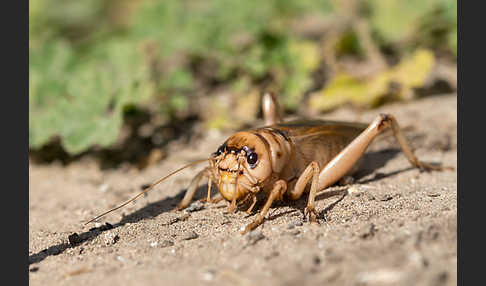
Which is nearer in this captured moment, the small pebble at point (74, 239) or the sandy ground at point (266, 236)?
the sandy ground at point (266, 236)

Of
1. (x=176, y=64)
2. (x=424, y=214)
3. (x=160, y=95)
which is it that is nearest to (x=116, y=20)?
(x=176, y=64)

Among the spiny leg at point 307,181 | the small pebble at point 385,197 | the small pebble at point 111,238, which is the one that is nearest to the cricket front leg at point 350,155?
→ the spiny leg at point 307,181

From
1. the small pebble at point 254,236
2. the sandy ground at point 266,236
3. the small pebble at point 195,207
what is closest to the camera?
the sandy ground at point 266,236

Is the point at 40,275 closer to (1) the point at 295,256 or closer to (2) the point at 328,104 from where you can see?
(1) the point at 295,256

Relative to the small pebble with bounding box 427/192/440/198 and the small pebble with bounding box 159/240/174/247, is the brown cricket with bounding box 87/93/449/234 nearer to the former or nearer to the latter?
the small pebble with bounding box 159/240/174/247

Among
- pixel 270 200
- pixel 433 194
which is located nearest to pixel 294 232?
pixel 270 200

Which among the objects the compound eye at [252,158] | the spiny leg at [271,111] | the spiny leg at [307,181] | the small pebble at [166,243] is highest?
the spiny leg at [271,111]

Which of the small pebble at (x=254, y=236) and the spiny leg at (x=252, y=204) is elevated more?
the spiny leg at (x=252, y=204)

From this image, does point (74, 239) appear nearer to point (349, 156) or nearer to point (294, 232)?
point (294, 232)

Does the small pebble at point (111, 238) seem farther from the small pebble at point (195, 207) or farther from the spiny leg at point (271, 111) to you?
the spiny leg at point (271, 111)
